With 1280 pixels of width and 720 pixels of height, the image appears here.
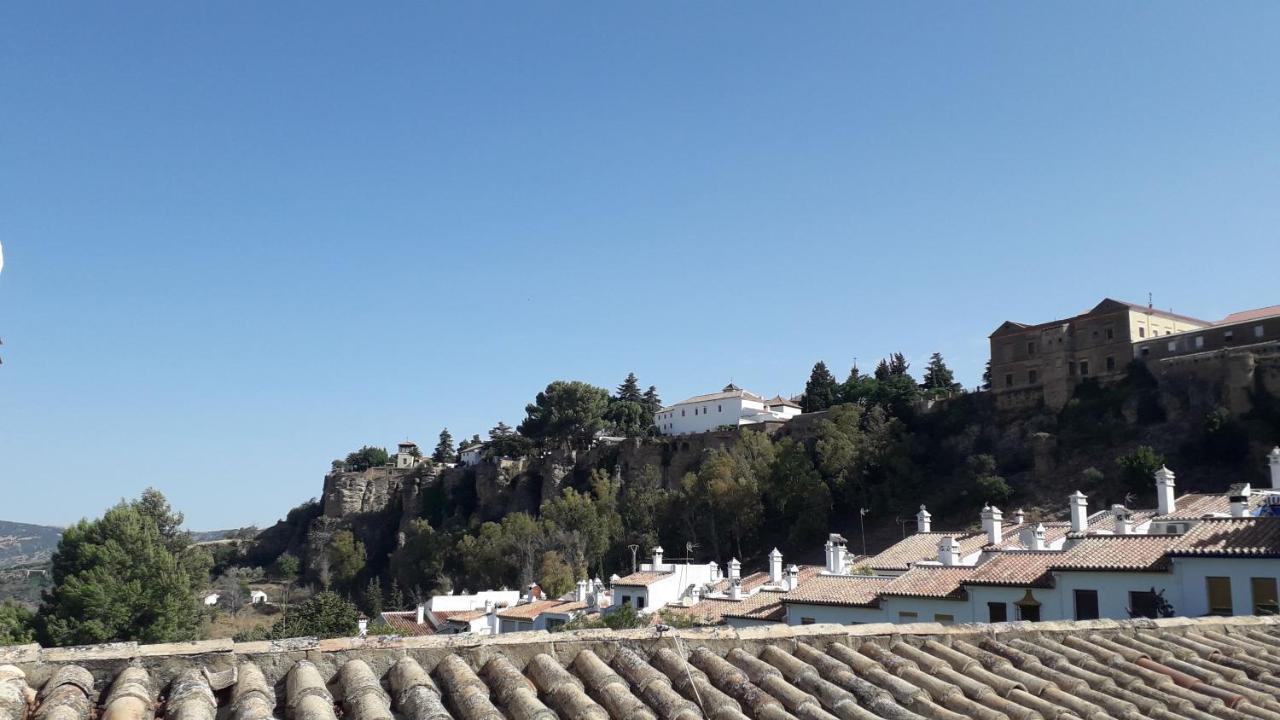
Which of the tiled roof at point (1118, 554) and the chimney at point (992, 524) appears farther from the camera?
the chimney at point (992, 524)

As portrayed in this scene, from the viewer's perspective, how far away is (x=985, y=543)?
22.6 m

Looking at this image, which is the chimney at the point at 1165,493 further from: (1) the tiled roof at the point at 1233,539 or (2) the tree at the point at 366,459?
(2) the tree at the point at 366,459

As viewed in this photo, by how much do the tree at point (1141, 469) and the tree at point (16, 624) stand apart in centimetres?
4053

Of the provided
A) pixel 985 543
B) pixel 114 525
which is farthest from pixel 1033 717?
pixel 114 525

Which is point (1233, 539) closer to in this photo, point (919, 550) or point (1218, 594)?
point (1218, 594)

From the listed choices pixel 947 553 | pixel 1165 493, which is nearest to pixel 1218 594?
pixel 947 553

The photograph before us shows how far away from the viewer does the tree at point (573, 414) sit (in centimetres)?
7275

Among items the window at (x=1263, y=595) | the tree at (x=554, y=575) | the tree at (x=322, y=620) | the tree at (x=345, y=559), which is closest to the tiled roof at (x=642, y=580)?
the tree at (x=322, y=620)

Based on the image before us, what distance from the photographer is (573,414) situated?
238 feet

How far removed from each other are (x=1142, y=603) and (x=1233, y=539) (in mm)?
1609

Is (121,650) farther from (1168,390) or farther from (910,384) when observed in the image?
(910,384)

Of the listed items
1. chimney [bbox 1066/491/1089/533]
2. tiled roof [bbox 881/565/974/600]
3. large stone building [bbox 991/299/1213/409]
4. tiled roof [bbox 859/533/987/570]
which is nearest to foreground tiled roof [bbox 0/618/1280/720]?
tiled roof [bbox 881/565/974/600]

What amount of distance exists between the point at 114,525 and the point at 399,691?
37.7m

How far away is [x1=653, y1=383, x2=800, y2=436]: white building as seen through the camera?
231 ft
